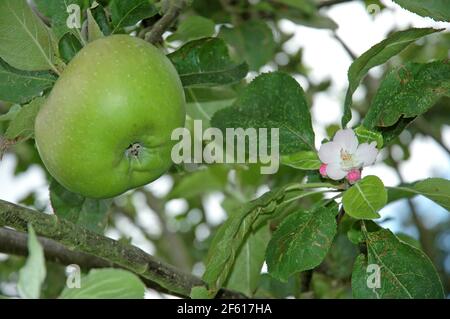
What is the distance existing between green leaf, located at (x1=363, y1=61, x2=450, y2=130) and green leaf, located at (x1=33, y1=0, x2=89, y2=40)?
511 mm

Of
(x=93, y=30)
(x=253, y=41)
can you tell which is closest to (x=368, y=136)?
(x=93, y=30)

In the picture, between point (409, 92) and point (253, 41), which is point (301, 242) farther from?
point (253, 41)

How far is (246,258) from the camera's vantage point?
1.44 metres

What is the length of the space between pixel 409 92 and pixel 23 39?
2.04ft

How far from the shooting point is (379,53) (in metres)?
1.17

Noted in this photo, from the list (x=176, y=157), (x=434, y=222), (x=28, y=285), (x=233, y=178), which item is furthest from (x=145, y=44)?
(x=434, y=222)

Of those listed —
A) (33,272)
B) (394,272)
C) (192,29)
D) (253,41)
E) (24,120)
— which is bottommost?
(253,41)

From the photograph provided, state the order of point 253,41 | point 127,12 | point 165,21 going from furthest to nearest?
1. point 253,41
2. point 165,21
3. point 127,12

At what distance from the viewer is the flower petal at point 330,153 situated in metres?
1.18

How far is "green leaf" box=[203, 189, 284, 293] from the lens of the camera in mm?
1129

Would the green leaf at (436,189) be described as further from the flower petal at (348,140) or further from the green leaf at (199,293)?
the green leaf at (199,293)

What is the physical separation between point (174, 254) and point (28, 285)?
1744mm

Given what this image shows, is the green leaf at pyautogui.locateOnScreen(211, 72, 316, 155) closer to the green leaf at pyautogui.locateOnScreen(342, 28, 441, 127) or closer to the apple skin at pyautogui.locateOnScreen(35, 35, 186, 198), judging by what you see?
the green leaf at pyautogui.locateOnScreen(342, 28, 441, 127)

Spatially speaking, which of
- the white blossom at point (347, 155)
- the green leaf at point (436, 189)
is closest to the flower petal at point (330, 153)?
the white blossom at point (347, 155)
